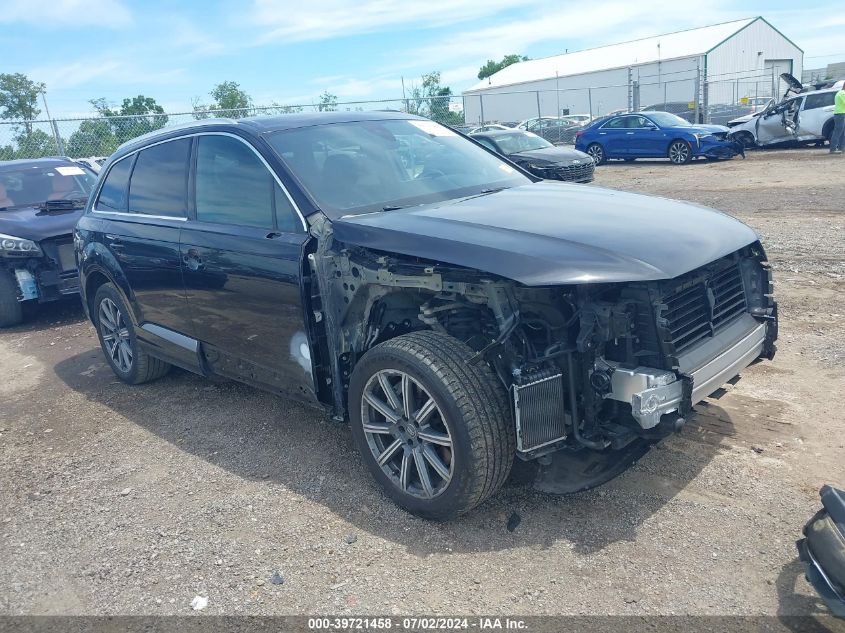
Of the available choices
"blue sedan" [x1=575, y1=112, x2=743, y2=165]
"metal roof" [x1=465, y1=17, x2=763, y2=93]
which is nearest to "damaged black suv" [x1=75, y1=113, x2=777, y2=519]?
"blue sedan" [x1=575, y1=112, x2=743, y2=165]

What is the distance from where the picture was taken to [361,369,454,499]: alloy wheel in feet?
10.8

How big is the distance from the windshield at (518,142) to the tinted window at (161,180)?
11.8 metres

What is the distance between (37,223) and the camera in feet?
25.7

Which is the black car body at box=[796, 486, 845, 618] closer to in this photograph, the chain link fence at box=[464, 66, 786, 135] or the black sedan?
the black sedan

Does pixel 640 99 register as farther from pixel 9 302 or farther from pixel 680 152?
pixel 9 302

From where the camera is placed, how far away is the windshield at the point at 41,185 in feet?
28.1

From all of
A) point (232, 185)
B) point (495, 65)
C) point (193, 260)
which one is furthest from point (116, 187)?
point (495, 65)

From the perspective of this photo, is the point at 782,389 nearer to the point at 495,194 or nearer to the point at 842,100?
the point at 495,194

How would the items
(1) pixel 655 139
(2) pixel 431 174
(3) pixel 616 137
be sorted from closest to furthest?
(2) pixel 431 174
(1) pixel 655 139
(3) pixel 616 137

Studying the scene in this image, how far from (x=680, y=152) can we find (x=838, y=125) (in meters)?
3.91

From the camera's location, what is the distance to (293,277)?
3.73 m

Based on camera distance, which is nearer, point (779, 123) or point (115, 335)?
point (115, 335)

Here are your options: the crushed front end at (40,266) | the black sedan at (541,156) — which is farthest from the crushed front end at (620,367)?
the black sedan at (541,156)

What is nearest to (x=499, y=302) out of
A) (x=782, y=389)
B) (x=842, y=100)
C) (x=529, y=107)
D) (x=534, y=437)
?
(x=534, y=437)
